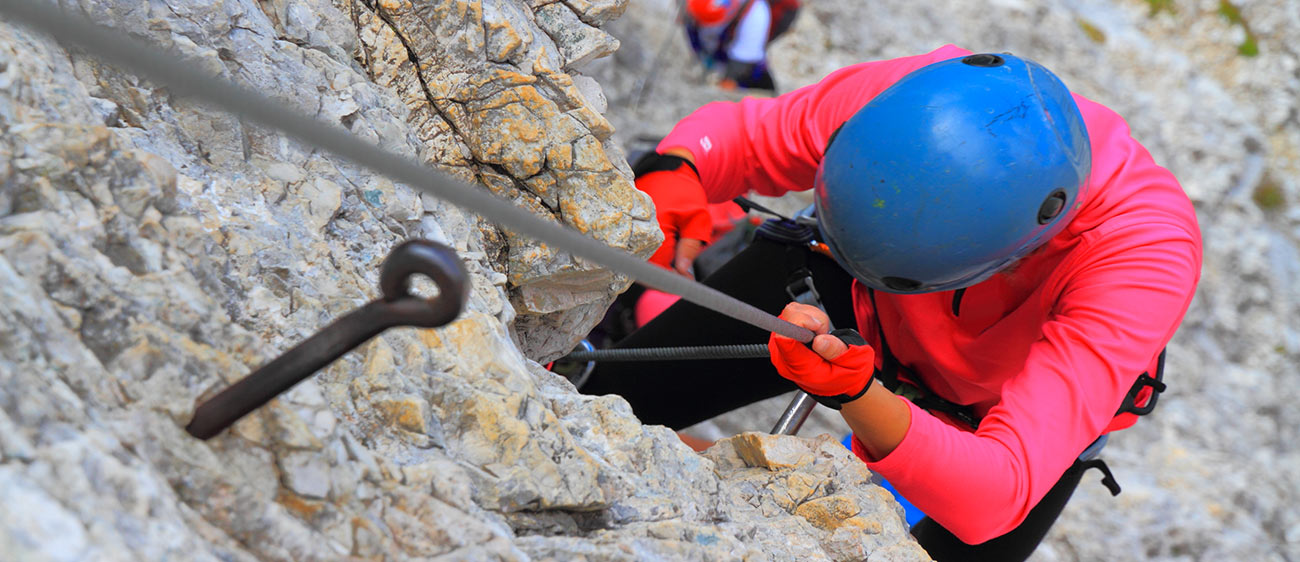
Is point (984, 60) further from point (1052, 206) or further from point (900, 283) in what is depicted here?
point (900, 283)

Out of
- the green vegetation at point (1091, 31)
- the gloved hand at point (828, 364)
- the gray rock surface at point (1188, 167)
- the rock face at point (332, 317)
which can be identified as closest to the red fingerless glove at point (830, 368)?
the gloved hand at point (828, 364)

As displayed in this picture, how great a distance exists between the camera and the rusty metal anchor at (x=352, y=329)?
976 mm

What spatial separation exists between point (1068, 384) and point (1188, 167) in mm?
5245

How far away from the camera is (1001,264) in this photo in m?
2.05

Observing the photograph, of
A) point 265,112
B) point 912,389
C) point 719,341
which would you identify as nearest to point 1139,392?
point 912,389

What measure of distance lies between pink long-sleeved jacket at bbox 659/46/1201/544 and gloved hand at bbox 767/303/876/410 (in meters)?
0.17

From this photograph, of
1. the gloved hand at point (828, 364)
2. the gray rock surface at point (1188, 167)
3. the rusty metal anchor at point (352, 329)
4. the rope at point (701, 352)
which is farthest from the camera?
the gray rock surface at point (1188, 167)

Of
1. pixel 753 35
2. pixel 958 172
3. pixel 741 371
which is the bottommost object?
pixel 741 371

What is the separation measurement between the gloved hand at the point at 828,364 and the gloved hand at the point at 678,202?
0.74 metres

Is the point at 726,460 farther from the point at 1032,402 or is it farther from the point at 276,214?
the point at 276,214

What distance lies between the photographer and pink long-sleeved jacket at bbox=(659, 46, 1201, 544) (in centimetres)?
186

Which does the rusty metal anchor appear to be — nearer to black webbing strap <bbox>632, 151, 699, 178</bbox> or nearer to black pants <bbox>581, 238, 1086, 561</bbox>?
black webbing strap <bbox>632, 151, 699, 178</bbox>

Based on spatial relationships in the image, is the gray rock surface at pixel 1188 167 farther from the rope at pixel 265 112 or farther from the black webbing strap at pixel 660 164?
the rope at pixel 265 112

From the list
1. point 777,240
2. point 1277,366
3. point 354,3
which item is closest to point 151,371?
point 354,3
